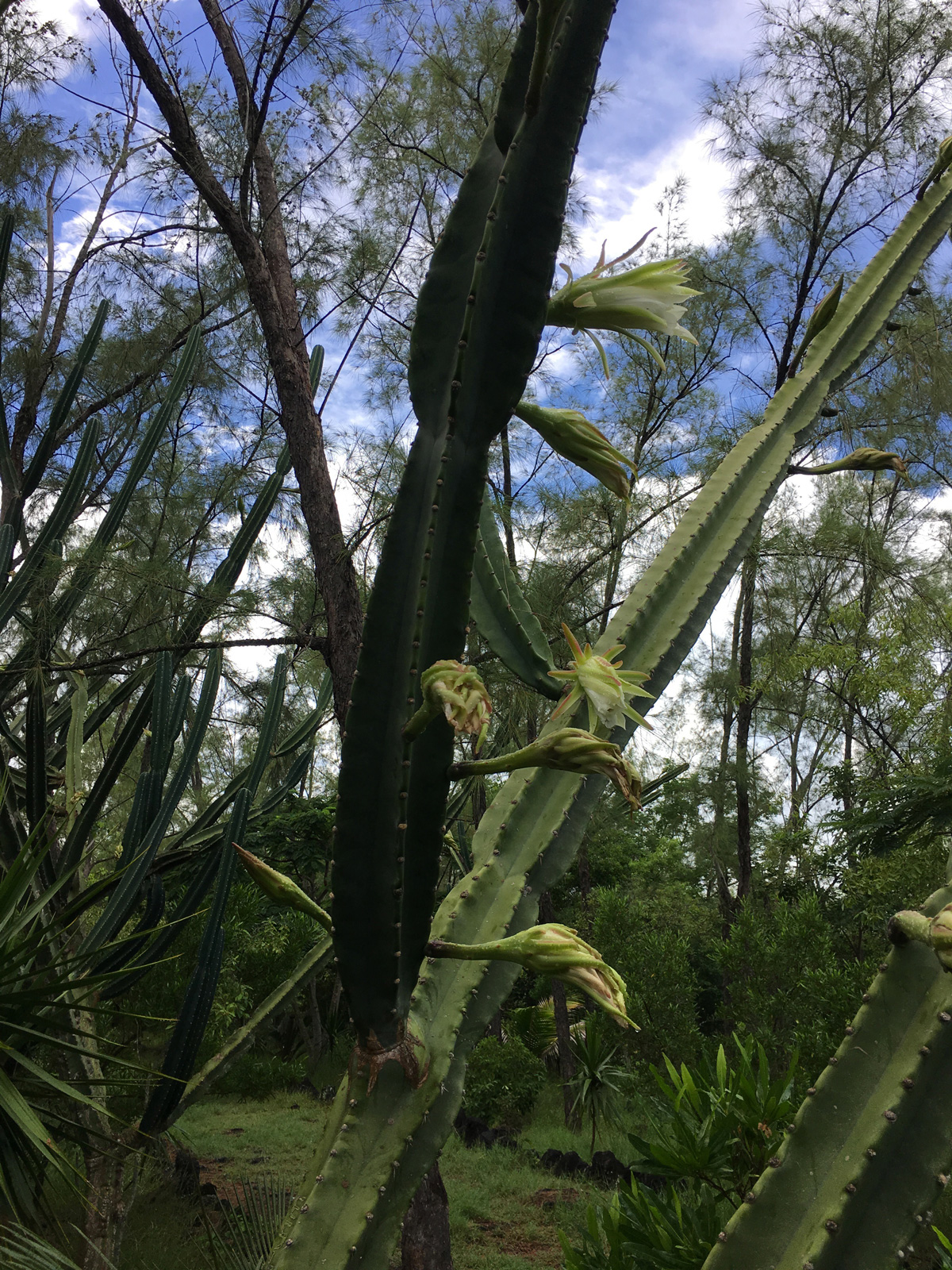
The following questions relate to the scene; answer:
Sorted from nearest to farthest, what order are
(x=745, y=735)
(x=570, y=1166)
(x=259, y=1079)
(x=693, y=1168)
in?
(x=693, y=1168)
(x=570, y=1166)
(x=259, y=1079)
(x=745, y=735)

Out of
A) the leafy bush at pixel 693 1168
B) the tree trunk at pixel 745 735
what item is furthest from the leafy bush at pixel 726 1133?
the tree trunk at pixel 745 735

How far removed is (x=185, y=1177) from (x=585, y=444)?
549 centimetres

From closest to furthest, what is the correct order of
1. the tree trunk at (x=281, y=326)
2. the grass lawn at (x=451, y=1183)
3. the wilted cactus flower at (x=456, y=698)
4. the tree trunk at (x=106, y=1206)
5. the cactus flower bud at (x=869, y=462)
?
the wilted cactus flower at (x=456, y=698)
the cactus flower bud at (x=869, y=462)
the tree trunk at (x=106, y=1206)
the tree trunk at (x=281, y=326)
the grass lawn at (x=451, y=1183)

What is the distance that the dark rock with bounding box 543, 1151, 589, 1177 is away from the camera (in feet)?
19.2

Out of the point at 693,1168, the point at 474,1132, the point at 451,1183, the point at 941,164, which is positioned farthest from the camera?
the point at 474,1132

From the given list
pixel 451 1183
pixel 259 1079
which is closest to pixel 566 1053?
pixel 451 1183

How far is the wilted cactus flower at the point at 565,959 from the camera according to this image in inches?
26.1

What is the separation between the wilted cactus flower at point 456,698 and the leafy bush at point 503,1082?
7.69 metres

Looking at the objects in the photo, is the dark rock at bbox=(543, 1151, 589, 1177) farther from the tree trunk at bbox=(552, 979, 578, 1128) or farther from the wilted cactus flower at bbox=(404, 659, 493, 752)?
the wilted cactus flower at bbox=(404, 659, 493, 752)

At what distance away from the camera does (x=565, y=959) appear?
670 millimetres

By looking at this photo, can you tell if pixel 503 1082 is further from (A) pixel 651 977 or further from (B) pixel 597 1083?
(A) pixel 651 977

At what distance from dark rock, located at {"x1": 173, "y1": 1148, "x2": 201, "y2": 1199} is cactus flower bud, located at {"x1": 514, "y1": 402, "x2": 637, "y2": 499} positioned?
535 centimetres

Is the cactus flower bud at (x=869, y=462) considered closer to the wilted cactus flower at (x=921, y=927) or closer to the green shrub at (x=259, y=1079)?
the wilted cactus flower at (x=921, y=927)

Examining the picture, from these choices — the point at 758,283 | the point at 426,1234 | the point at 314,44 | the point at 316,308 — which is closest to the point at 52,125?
the point at 316,308
